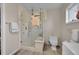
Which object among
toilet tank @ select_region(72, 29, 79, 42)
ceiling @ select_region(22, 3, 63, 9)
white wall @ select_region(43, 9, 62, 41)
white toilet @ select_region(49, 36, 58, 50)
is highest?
ceiling @ select_region(22, 3, 63, 9)

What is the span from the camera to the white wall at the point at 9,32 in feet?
5.91

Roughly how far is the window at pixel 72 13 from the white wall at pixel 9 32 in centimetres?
78

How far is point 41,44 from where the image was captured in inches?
75.5

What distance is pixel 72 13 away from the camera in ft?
6.01

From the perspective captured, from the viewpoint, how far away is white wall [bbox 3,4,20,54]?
180cm

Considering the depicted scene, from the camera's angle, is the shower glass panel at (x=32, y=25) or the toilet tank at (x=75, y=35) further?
the shower glass panel at (x=32, y=25)

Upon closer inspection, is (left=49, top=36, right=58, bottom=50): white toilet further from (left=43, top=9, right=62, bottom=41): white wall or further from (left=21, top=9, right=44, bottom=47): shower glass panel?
(left=21, top=9, right=44, bottom=47): shower glass panel

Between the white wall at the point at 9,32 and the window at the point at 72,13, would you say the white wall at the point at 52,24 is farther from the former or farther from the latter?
the white wall at the point at 9,32

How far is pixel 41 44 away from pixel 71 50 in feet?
1.53

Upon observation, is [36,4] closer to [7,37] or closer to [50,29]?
[50,29]

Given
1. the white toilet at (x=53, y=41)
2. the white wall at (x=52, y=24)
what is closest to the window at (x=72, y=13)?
the white wall at (x=52, y=24)

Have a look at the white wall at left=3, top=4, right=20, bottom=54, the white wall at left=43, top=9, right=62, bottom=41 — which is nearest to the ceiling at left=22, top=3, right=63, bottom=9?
the white wall at left=43, top=9, right=62, bottom=41

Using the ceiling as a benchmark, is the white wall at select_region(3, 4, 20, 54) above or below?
below

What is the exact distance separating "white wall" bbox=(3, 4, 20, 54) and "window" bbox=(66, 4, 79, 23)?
30.8 inches
